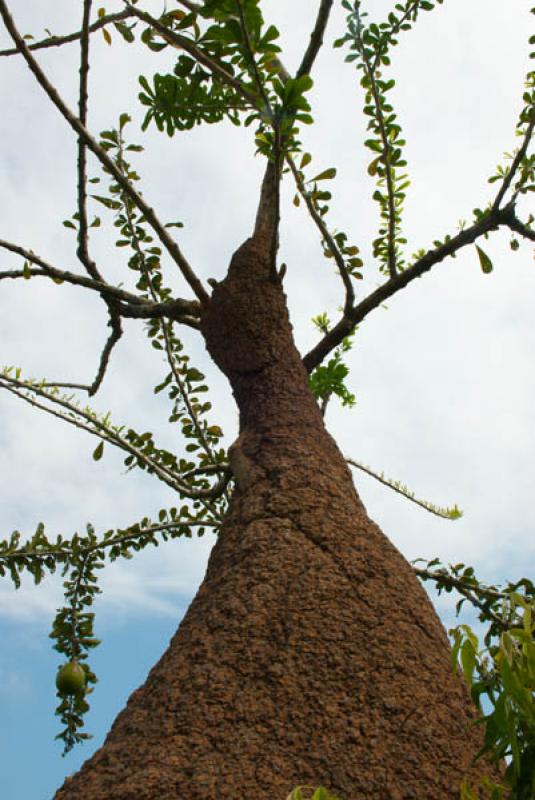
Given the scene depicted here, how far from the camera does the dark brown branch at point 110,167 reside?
2.85m

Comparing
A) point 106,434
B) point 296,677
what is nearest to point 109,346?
point 106,434

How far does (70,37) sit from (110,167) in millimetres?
712

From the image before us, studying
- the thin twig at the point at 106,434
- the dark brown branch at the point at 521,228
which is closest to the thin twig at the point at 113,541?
the thin twig at the point at 106,434

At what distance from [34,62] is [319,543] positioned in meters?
2.14

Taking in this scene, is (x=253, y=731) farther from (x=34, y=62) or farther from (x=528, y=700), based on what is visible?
(x=34, y=62)

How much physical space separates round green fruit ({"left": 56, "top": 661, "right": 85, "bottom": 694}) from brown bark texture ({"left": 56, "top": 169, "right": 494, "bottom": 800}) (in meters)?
1.40

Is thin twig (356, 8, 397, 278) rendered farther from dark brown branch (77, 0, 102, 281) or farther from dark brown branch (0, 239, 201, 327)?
dark brown branch (77, 0, 102, 281)

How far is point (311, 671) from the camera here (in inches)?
63.1

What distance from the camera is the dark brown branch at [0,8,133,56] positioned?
9.79ft

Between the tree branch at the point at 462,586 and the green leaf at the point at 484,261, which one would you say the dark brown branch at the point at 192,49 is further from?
the tree branch at the point at 462,586

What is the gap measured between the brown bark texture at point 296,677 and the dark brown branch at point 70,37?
6.34 ft

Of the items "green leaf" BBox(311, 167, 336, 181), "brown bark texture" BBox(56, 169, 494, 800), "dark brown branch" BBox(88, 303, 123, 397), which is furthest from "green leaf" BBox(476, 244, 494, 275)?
"dark brown branch" BBox(88, 303, 123, 397)

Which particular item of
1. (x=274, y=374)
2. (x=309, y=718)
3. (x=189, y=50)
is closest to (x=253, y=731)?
(x=309, y=718)

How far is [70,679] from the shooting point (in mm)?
3051
